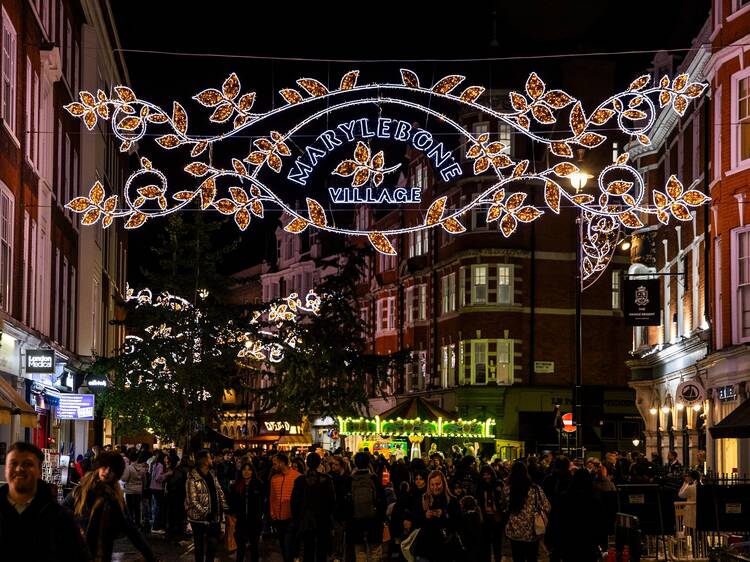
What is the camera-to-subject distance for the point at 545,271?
212ft

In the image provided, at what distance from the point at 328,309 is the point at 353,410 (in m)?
5.13

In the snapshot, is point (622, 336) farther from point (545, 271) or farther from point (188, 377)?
point (188, 377)

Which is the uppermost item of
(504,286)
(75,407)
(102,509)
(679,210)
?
(504,286)

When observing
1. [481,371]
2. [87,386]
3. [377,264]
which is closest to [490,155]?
[87,386]

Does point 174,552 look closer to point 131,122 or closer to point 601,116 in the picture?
point 131,122

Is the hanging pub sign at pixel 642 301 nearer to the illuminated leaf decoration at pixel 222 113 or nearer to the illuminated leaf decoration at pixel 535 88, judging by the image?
the illuminated leaf decoration at pixel 535 88

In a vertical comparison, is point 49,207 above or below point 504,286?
below

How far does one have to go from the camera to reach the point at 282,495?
20.5 metres

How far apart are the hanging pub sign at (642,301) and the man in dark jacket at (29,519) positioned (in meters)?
31.8

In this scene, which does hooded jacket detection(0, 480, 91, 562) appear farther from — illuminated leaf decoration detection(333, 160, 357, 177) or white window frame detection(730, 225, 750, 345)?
white window frame detection(730, 225, 750, 345)

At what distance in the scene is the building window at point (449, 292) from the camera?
65.4 m

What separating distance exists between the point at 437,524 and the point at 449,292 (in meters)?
51.8

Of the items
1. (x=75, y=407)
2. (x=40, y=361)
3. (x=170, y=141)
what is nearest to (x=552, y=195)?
(x=170, y=141)

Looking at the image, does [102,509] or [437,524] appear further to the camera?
[437,524]
